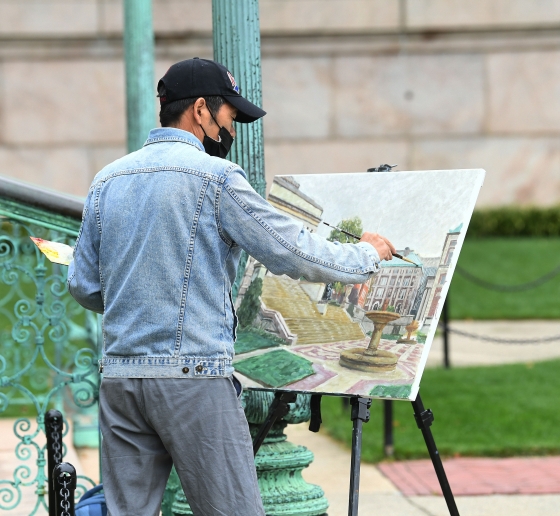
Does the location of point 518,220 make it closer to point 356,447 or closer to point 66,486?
point 356,447

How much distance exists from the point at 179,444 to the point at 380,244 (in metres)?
0.96

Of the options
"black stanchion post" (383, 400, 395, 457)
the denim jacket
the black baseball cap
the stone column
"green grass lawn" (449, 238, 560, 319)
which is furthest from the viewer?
"green grass lawn" (449, 238, 560, 319)

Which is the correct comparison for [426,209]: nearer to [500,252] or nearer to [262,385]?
[262,385]

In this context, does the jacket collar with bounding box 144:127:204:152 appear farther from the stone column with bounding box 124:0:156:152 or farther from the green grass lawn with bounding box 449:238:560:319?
the green grass lawn with bounding box 449:238:560:319

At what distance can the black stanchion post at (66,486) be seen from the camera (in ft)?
11.6

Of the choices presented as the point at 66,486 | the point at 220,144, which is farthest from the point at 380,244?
the point at 66,486

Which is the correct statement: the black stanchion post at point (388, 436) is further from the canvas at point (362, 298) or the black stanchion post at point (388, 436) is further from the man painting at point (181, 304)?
the man painting at point (181, 304)

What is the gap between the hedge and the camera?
15.7m

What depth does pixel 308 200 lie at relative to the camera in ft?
13.3

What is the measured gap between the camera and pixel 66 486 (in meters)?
3.54

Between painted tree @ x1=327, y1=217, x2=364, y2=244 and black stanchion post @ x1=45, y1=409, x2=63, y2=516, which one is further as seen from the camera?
black stanchion post @ x1=45, y1=409, x2=63, y2=516

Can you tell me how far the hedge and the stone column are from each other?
9.21 metres

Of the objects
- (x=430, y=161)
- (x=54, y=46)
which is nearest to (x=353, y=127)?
(x=430, y=161)

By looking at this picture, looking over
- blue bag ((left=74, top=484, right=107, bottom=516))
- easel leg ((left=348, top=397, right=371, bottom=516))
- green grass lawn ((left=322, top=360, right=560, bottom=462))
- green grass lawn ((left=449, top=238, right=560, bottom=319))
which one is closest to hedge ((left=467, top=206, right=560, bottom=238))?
green grass lawn ((left=449, top=238, right=560, bottom=319))
